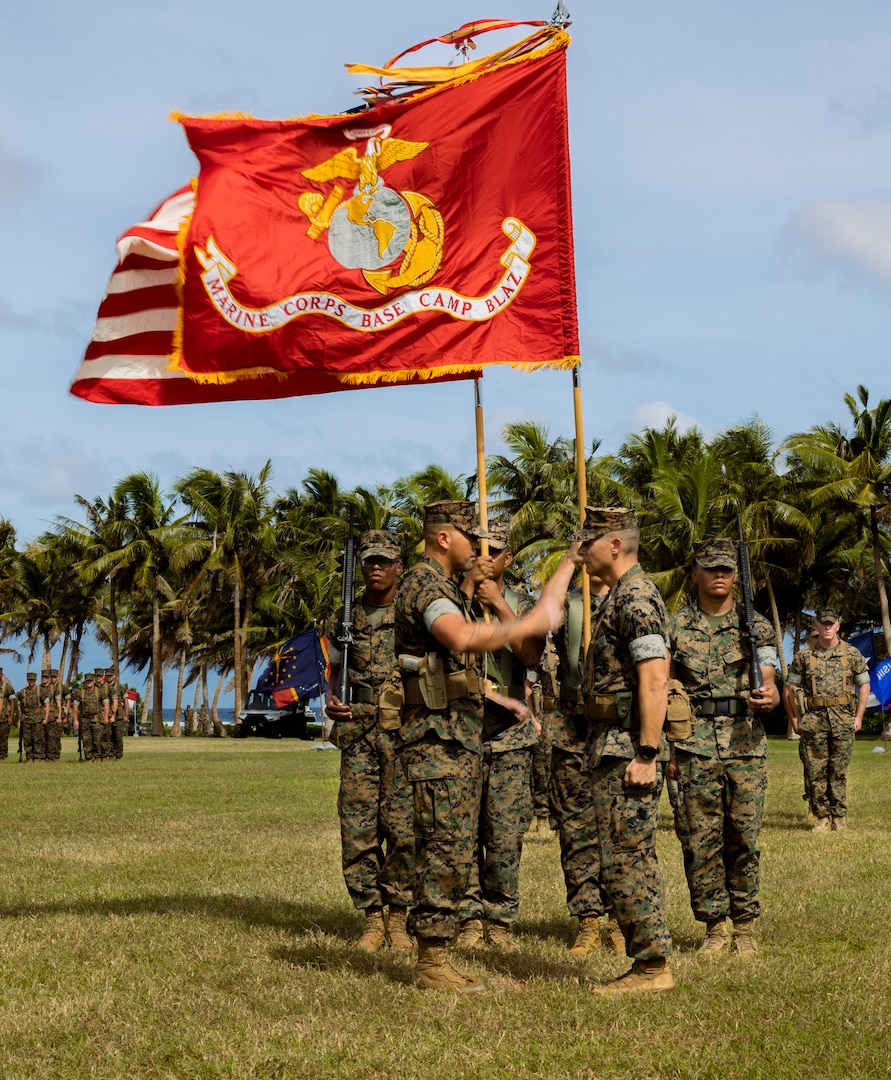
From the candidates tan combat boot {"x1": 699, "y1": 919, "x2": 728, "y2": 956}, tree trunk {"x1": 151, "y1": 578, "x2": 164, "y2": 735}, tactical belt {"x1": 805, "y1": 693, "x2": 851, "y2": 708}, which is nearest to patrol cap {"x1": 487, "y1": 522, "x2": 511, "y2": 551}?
tan combat boot {"x1": 699, "y1": 919, "x2": 728, "y2": 956}

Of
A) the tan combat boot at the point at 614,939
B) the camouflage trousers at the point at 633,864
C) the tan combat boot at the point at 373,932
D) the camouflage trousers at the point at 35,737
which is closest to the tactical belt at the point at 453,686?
the camouflage trousers at the point at 633,864

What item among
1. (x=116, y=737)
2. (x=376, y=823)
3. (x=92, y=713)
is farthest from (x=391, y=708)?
(x=116, y=737)

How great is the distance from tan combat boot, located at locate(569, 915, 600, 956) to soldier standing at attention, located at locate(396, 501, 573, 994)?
1153 mm

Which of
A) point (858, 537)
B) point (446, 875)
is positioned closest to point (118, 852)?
point (446, 875)

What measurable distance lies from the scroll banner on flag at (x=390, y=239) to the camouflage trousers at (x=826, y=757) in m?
6.89

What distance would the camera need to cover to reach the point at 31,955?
718cm

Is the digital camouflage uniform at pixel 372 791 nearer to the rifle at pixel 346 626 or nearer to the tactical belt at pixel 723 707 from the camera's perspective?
the rifle at pixel 346 626

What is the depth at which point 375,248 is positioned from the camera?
30.0 feet

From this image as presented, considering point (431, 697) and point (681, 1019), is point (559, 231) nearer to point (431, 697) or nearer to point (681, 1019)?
point (431, 697)

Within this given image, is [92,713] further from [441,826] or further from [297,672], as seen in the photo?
[441,826]

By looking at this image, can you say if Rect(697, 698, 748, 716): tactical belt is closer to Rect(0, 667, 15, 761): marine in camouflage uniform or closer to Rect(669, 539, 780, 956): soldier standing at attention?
Rect(669, 539, 780, 956): soldier standing at attention

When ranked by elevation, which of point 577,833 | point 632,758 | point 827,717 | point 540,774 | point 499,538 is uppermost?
point 499,538

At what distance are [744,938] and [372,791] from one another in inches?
92.7

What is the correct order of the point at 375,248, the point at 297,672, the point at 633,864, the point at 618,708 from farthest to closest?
the point at 297,672 → the point at 375,248 → the point at 618,708 → the point at 633,864
